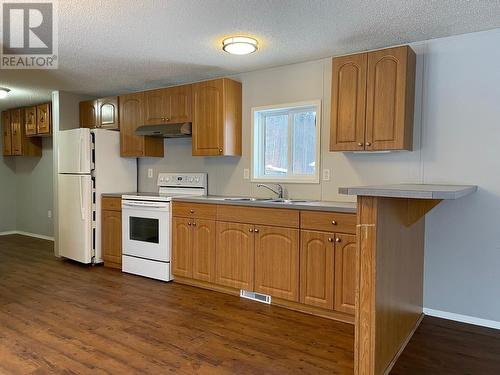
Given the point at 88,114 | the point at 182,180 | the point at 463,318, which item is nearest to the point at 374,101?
the point at 463,318

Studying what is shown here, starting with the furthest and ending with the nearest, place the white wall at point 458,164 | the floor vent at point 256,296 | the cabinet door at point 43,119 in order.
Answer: the cabinet door at point 43,119 → the floor vent at point 256,296 → the white wall at point 458,164

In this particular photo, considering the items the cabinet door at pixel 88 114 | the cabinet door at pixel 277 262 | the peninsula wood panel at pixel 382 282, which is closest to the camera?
the peninsula wood panel at pixel 382 282

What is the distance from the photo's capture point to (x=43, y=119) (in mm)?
5559

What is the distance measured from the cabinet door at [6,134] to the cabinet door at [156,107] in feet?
10.9


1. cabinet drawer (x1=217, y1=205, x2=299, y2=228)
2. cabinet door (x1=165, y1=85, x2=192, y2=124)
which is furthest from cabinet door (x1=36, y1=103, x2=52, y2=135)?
cabinet drawer (x1=217, y1=205, x2=299, y2=228)

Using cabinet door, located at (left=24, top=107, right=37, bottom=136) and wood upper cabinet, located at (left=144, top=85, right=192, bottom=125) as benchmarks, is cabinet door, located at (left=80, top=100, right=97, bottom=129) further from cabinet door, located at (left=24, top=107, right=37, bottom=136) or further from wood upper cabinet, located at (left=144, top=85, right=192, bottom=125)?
cabinet door, located at (left=24, top=107, right=37, bottom=136)

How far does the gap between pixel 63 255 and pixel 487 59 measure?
5.00m

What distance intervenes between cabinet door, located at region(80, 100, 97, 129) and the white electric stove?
4.72 feet

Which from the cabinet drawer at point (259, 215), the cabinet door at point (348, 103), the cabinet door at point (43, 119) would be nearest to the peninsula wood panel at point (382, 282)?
the cabinet door at point (348, 103)

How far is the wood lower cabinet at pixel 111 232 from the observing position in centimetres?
440

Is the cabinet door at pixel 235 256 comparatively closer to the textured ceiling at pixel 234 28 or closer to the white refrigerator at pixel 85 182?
the textured ceiling at pixel 234 28

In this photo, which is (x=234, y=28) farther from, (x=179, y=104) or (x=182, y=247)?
(x=182, y=247)

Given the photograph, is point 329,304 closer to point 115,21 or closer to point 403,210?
point 403,210

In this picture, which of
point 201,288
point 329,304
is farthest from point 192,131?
point 329,304
